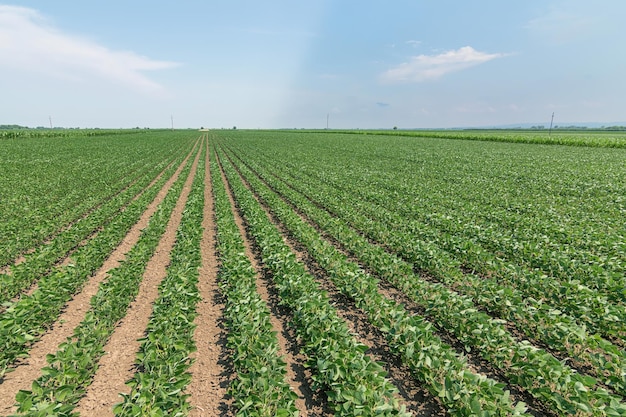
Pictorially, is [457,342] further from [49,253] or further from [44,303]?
[49,253]

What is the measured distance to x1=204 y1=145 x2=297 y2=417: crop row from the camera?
395 cm

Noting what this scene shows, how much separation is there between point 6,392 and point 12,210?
13.0 m

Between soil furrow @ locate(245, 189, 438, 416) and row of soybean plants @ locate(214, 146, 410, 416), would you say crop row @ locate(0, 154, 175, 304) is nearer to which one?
row of soybean plants @ locate(214, 146, 410, 416)

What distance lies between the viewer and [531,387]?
14.5 ft

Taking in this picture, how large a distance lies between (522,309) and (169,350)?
680 centimetres

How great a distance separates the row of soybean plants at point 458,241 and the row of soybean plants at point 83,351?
8098 millimetres

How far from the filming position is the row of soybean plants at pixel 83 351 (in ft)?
12.4

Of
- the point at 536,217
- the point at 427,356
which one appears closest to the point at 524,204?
the point at 536,217

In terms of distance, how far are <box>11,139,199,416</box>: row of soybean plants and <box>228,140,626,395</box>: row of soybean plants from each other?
25.7 feet

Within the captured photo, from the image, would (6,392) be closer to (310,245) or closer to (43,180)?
(310,245)

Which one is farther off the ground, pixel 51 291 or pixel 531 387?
pixel 51 291

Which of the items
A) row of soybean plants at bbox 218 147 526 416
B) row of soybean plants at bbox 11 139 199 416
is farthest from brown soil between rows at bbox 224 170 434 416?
row of soybean plants at bbox 11 139 199 416

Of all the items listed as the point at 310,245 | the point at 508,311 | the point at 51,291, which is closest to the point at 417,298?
the point at 508,311

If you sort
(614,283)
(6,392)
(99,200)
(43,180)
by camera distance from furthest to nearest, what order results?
(43,180)
(99,200)
(614,283)
(6,392)
